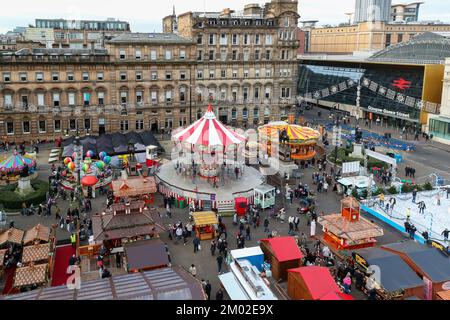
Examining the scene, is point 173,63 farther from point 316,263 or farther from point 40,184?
point 316,263

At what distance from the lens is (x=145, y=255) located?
2339cm

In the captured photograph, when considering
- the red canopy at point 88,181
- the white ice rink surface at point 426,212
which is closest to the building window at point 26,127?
the red canopy at point 88,181

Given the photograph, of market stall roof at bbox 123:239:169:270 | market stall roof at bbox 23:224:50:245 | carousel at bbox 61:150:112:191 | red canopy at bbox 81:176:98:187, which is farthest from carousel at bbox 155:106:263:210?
market stall roof at bbox 23:224:50:245

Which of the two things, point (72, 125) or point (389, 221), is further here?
point (72, 125)

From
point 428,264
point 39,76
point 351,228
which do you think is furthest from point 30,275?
point 39,76

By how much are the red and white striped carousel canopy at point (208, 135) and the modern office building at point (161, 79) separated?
2273 centimetres

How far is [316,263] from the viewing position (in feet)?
83.1

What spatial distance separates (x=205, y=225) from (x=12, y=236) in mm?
11646

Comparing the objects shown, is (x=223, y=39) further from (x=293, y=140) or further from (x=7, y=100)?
(x=7, y=100)

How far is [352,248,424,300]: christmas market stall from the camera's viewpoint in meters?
21.0

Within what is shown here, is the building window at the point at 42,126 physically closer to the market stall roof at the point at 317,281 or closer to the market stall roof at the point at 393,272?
the market stall roof at the point at 317,281

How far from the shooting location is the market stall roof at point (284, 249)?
76.7 feet

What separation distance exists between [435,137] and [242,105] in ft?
90.9
